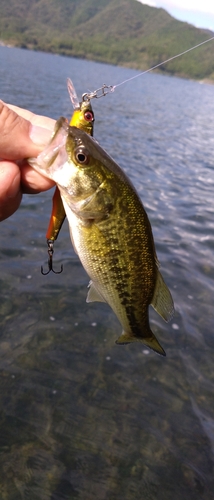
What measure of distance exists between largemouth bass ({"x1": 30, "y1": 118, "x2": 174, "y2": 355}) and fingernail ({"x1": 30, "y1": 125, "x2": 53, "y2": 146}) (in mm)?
141

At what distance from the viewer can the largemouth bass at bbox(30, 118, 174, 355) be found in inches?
106

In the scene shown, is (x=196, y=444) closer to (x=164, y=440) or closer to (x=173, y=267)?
(x=164, y=440)

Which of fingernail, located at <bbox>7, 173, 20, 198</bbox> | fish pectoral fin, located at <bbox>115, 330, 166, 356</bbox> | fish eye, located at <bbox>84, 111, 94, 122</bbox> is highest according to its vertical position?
fish eye, located at <bbox>84, 111, 94, 122</bbox>

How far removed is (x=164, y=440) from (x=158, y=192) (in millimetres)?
10422

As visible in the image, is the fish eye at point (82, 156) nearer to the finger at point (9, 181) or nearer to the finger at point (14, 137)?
the finger at point (14, 137)

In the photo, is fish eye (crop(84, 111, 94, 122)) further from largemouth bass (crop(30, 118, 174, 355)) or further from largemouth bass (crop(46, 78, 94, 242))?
largemouth bass (crop(30, 118, 174, 355))

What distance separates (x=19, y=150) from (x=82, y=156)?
49cm

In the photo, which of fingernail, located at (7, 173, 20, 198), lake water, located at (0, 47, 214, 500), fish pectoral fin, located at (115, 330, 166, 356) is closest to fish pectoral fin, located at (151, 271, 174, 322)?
fish pectoral fin, located at (115, 330, 166, 356)

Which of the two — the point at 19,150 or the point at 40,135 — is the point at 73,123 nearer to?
the point at 40,135

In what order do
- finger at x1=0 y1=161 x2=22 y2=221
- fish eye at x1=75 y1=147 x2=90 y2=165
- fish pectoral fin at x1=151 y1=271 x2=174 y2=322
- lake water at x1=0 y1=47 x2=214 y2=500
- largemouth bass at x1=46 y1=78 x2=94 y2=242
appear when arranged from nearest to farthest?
fish eye at x1=75 y1=147 x2=90 y2=165 < finger at x1=0 y1=161 x2=22 y2=221 < largemouth bass at x1=46 y1=78 x2=94 y2=242 < fish pectoral fin at x1=151 y1=271 x2=174 y2=322 < lake water at x1=0 y1=47 x2=214 y2=500

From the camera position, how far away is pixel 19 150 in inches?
110

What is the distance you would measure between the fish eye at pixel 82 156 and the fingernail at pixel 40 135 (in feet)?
1.00

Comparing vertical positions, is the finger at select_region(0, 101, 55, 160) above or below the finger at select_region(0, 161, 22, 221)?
above

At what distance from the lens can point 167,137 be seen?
87.9 feet
